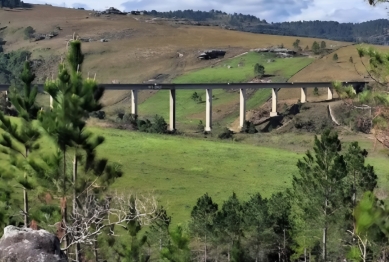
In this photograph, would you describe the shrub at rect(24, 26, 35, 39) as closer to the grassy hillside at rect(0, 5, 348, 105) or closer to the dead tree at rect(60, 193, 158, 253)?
the grassy hillside at rect(0, 5, 348, 105)

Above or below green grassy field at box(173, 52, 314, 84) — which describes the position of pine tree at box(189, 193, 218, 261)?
below

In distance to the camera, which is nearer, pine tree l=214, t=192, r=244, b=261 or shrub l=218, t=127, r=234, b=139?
pine tree l=214, t=192, r=244, b=261

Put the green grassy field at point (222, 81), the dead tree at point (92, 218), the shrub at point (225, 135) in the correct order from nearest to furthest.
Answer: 1. the dead tree at point (92, 218)
2. the shrub at point (225, 135)
3. the green grassy field at point (222, 81)

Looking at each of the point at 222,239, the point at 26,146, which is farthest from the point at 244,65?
the point at 26,146

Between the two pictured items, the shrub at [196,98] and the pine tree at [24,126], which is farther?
the shrub at [196,98]

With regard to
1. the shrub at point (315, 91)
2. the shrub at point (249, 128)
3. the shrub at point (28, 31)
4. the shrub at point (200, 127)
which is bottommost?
the shrub at point (200, 127)

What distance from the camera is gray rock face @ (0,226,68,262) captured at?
6.59 m

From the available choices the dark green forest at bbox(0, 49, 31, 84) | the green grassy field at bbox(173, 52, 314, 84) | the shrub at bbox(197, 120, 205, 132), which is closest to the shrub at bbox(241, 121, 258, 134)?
the shrub at bbox(197, 120, 205, 132)

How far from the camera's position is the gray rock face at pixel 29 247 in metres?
6.59

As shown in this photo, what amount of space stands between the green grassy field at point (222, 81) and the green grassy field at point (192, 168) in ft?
112

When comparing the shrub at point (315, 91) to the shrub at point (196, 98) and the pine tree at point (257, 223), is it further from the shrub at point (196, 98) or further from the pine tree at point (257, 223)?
the pine tree at point (257, 223)

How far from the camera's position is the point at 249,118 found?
296 feet

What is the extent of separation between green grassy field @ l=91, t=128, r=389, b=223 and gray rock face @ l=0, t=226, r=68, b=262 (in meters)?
26.1

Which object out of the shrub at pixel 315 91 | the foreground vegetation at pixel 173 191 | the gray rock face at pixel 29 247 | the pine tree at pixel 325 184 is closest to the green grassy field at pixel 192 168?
the foreground vegetation at pixel 173 191
